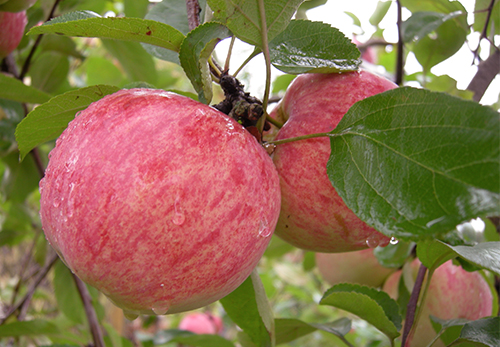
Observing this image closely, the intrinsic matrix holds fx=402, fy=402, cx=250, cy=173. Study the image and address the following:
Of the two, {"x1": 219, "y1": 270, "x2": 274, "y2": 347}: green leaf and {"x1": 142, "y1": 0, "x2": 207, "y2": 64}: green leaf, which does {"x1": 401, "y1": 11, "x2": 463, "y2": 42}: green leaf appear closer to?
{"x1": 142, "y1": 0, "x2": 207, "y2": 64}: green leaf

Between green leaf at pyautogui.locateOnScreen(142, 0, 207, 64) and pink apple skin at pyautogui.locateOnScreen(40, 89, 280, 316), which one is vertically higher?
green leaf at pyautogui.locateOnScreen(142, 0, 207, 64)

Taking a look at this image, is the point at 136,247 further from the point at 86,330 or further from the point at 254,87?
the point at 86,330

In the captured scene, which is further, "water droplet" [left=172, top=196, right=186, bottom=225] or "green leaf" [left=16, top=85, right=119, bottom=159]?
"green leaf" [left=16, top=85, right=119, bottom=159]

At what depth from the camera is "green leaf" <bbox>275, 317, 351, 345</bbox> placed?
0.94 m

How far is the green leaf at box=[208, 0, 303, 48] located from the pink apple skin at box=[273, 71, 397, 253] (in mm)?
146

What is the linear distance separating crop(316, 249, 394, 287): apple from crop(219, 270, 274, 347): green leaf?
0.50m

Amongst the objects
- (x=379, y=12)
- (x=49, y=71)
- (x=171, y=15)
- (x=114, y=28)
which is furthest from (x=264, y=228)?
(x=379, y=12)

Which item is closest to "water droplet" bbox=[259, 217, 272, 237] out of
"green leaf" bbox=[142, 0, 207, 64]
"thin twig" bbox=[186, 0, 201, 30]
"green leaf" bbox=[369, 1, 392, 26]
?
"thin twig" bbox=[186, 0, 201, 30]

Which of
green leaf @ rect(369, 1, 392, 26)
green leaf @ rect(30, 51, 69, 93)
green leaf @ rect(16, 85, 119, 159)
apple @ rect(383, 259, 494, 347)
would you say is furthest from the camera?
green leaf @ rect(369, 1, 392, 26)

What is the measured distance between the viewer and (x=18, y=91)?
92cm

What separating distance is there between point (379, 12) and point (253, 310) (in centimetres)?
135

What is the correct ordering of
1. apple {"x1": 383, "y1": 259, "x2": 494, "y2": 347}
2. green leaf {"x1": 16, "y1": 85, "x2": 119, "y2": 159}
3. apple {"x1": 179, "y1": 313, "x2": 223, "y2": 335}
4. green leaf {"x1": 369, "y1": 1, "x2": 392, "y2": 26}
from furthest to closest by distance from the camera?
apple {"x1": 179, "y1": 313, "x2": 223, "y2": 335}, green leaf {"x1": 369, "y1": 1, "x2": 392, "y2": 26}, apple {"x1": 383, "y1": 259, "x2": 494, "y2": 347}, green leaf {"x1": 16, "y1": 85, "x2": 119, "y2": 159}

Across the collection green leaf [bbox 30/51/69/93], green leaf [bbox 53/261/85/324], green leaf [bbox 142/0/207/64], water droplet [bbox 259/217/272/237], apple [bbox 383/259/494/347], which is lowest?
green leaf [bbox 53/261/85/324]

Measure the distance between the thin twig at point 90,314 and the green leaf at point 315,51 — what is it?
81 centimetres
